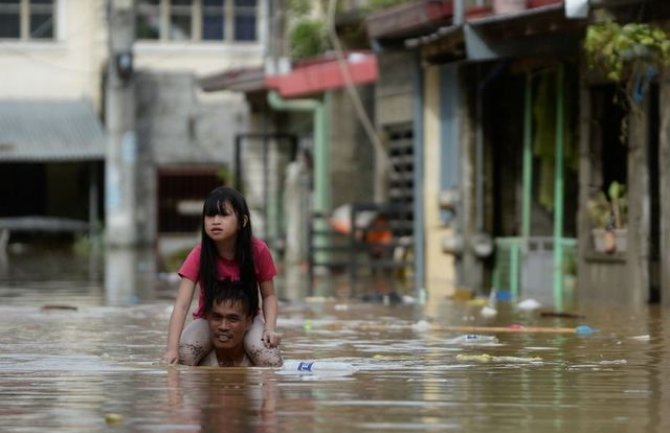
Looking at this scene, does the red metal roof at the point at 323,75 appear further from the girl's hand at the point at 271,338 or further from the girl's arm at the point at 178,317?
the girl's hand at the point at 271,338

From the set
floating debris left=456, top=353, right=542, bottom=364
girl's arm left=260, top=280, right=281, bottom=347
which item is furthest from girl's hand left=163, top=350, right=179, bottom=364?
floating debris left=456, top=353, right=542, bottom=364

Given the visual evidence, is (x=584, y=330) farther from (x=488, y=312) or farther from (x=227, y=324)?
(x=227, y=324)

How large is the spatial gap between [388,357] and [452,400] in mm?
3195

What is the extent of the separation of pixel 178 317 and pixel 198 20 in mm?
42567

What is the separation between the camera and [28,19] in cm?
5334

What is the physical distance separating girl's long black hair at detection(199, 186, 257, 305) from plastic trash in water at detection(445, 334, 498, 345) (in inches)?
118

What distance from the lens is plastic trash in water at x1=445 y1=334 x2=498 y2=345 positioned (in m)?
14.3

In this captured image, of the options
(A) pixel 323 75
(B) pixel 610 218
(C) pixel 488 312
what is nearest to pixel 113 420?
(C) pixel 488 312

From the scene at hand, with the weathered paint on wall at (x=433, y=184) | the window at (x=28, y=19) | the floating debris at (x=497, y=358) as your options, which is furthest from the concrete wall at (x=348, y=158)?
the floating debris at (x=497, y=358)

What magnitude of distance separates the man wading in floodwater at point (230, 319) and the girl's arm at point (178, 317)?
15 cm

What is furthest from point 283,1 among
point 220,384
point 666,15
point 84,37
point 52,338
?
point 220,384

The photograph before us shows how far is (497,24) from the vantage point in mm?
22047

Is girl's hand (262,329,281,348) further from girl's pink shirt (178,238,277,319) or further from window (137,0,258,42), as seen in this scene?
window (137,0,258,42)

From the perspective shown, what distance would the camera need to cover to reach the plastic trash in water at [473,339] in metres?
14.3
